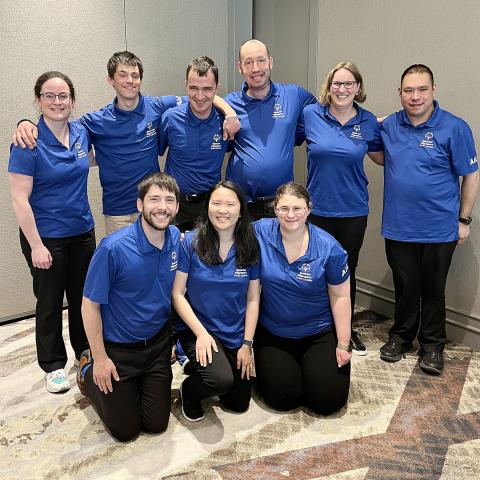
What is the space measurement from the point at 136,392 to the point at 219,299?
0.54 meters

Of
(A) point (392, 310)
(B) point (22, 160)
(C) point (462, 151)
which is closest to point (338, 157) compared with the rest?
(C) point (462, 151)

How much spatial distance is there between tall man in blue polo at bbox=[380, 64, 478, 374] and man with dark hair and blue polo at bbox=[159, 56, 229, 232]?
93 centimetres

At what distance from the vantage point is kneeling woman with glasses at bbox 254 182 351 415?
2.35 m

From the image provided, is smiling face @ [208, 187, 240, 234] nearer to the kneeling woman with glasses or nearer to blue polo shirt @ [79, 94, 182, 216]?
the kneeling woman with glasses

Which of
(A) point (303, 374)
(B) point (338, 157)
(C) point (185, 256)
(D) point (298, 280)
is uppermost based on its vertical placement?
(B) point (338, 157)

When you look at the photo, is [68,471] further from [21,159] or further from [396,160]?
[396,160]

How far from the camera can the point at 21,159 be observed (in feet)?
7.61

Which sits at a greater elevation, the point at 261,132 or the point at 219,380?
the point at 261,132

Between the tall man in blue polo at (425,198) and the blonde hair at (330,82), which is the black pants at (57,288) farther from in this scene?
the tall man in blue polo at (425,198)

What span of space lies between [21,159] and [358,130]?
1686 mm

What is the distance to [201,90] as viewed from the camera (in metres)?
2.64

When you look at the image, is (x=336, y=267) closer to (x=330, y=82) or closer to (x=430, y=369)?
(x=430, y=369)

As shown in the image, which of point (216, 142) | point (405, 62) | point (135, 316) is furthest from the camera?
point (405, 62)

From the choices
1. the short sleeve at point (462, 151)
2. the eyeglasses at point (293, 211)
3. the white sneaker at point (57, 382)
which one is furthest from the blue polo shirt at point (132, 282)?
the short sleeve at point (462, 151)
